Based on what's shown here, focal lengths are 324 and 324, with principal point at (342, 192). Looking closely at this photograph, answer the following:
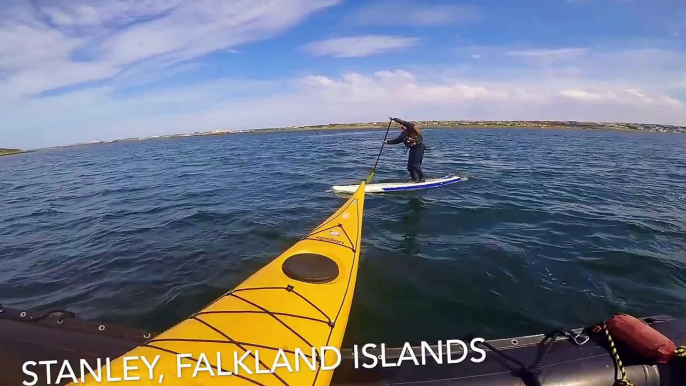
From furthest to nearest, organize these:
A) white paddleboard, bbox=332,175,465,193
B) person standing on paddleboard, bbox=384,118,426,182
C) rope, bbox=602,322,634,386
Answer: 1. person standing on paddleboard, bbox=384,118,426,182
2. white paddleboard, bbox=332,175,465,193
3. rope, bbox=602,322,634,386

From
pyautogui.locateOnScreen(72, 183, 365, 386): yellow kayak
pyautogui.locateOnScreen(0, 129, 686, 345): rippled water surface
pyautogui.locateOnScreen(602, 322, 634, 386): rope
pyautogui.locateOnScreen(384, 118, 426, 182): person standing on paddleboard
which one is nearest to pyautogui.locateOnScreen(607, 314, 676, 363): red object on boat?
pyautogui.locateOnScreen(602, 322, 634, 386): rope

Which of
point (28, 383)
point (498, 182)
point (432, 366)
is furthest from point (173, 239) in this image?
point (498, 182)

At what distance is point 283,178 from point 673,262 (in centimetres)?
1560

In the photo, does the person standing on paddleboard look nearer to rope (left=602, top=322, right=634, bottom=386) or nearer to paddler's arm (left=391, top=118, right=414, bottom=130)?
paddler's arm (left=391, top=118, right=414, bottom=130)

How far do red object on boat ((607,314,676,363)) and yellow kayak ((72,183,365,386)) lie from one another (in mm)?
3036

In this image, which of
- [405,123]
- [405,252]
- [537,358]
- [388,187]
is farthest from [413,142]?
[537,358]

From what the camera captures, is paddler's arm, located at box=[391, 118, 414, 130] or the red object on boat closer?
the red object on boat

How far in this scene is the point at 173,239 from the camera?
9039mm

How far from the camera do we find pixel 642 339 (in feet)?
10.9

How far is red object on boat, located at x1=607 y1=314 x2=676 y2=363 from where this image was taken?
322 centimetres

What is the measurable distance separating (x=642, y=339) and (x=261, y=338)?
3.88 meters

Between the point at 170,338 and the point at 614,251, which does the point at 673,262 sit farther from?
the point at 170,338

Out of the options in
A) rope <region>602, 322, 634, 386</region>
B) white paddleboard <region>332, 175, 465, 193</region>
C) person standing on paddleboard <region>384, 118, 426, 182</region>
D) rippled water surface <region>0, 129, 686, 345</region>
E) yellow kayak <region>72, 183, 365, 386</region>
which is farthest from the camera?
person standing on paddleboard <region>384, 118, 426, 182</region>

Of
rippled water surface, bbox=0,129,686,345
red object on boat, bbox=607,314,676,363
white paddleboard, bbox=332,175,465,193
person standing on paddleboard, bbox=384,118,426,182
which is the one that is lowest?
rippled water surface, bbox=0,129,686,345
